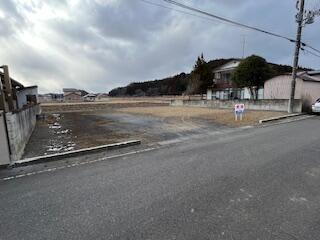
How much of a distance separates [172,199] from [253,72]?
20.8 metres

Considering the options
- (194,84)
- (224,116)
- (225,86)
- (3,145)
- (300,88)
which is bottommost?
(224,116)

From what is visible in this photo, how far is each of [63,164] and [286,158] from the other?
205 inches

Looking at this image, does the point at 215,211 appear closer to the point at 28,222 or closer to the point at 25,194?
the point at 28,222

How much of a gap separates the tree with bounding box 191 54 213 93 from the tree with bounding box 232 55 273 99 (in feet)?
34.7

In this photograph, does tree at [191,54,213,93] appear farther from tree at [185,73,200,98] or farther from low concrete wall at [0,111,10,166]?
low concrete wall at [0,111,10,166]

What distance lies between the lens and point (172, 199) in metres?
2.98

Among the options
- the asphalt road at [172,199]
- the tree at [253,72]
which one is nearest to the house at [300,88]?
the tree at [253,72]

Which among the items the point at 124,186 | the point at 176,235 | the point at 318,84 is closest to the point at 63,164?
the point at 124,186

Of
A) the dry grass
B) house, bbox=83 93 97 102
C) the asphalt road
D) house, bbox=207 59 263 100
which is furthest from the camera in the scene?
house, bbox=83 93 97 102

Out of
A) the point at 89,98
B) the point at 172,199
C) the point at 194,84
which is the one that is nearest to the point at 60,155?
the point at 172,199

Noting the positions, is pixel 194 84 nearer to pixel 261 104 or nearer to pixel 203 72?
pixel 203 72

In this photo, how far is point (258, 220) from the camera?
7.91 ft

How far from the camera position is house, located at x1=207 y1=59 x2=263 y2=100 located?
29.4 meters

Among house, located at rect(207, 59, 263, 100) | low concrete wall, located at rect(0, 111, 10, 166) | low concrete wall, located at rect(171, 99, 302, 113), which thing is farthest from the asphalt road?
house, located at rect(207, 59, 263, 100)
